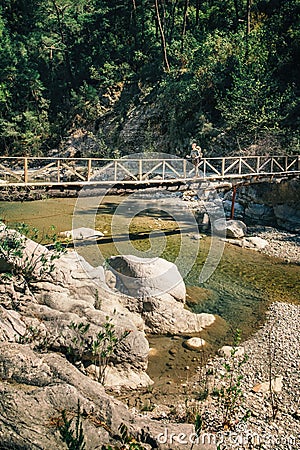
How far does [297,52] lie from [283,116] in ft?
14.0

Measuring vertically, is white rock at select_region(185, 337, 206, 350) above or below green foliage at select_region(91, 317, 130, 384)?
below

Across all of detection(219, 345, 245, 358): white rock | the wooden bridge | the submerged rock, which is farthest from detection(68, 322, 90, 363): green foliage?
the submerged rock

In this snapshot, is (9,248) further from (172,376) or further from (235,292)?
(235,292)

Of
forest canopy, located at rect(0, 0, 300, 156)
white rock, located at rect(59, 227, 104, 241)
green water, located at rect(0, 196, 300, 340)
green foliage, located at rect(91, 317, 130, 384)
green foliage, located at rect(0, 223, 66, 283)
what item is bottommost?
green water, located at rect(0, 196, 300, 340)

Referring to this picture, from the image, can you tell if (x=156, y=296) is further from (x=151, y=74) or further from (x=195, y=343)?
(x=151, y=74)

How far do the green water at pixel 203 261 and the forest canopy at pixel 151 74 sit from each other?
334 inches

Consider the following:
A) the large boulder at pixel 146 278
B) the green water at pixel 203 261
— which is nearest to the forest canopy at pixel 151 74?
the green water at pixel 203 261

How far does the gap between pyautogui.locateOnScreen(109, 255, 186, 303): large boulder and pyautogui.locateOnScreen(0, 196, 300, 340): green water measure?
80 centimetres

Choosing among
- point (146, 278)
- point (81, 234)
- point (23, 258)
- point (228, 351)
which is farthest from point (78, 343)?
point (81, 234)

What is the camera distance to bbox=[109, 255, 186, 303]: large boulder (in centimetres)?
761

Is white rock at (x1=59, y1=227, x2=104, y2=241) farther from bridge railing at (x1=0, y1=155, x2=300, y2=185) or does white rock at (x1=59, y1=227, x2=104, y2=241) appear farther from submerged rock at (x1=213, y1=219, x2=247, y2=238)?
submerged rock at (x1=213, y1=219, x2=247, y2=238)

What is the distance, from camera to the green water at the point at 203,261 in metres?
8.60

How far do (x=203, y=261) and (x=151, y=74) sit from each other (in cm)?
2412

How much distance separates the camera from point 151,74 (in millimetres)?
31484
